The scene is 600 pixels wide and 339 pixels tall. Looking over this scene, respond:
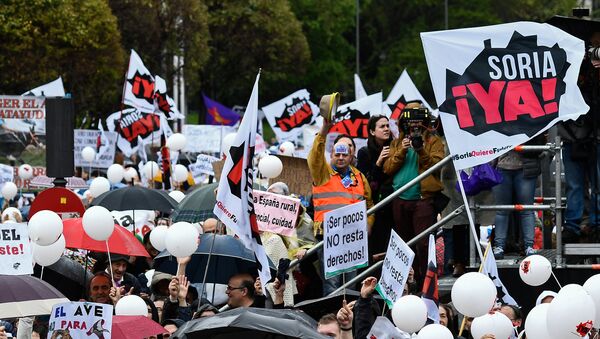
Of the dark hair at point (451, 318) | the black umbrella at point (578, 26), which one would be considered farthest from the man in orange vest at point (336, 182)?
the black umbrella at point (578, 26)

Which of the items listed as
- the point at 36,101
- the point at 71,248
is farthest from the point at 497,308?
the point at 36,101

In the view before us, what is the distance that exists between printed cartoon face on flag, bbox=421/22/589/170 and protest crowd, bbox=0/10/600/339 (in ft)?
0.05

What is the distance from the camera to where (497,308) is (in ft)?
35.0

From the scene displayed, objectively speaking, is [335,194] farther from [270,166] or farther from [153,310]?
[270,166]

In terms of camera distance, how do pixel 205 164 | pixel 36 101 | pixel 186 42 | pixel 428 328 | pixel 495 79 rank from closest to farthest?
1. pixel 428 328
2. pixel 495 79
3. pixel 205 164
4. pixel 36 101
5. pixel 186 42

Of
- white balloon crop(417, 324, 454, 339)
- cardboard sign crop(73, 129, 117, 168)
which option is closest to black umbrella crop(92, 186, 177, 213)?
cardboard sign crop(73, 129, 117, 168)

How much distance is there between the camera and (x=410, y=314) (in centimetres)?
956

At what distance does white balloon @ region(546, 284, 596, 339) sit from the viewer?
7.56m

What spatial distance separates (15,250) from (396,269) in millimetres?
2724

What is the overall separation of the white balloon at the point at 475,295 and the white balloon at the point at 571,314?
1.43 meters

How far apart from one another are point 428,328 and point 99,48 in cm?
3079

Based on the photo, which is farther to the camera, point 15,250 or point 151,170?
point 151,170

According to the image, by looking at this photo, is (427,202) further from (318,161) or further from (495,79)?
(495,79)

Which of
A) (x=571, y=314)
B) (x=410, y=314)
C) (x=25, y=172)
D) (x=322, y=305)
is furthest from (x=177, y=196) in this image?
(x=571, y=314)
